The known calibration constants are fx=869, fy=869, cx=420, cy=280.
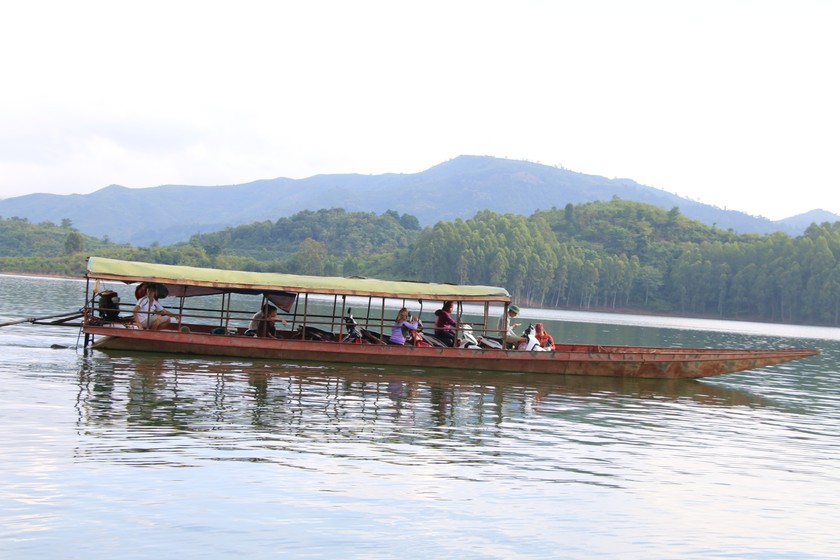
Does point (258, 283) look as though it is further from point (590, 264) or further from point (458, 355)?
point (590, 264)

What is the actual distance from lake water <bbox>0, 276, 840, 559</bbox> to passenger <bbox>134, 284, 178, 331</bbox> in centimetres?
236

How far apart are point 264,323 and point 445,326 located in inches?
219

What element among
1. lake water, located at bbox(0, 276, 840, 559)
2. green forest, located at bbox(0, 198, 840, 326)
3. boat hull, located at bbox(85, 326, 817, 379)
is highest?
green forest, located at bbox(0, 198, 840, 326)

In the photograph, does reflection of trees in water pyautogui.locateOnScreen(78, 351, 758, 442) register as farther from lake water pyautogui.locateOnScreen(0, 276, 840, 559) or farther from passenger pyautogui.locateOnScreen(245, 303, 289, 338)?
passenger pyautogui.locateOnScreen(245, 303, 289, 338)

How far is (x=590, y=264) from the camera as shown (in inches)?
5822

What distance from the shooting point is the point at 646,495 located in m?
13.1

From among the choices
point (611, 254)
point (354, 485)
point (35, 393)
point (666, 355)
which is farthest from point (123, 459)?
point (611, 254)

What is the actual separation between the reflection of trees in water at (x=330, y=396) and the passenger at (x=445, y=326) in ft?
4.75

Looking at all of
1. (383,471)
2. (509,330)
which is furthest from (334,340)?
(383,471)

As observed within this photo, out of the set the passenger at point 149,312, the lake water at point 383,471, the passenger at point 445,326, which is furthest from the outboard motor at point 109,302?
the passenger at point 445,326

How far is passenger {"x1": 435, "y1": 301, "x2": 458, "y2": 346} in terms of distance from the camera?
26969 millimetres

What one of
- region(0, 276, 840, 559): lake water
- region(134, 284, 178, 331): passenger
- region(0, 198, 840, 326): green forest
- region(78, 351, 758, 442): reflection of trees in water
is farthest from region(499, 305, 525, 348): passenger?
region(0, 198, 840, 326): green forest

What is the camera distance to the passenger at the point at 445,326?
88.5 feet

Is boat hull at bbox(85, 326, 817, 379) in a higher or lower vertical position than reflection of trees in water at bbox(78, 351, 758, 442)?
higher
